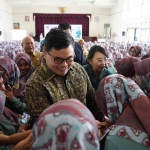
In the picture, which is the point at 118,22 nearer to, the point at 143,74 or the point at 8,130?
the point at 143,74

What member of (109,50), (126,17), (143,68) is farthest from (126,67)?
(126,17)

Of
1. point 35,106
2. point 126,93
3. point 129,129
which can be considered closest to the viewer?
point 129,129

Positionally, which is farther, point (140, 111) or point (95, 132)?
point (140, 111)

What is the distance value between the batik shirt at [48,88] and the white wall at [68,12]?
1434 centimetres

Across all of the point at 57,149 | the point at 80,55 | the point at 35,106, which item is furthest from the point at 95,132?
the point at 80,55

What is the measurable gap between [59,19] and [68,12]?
0.91m

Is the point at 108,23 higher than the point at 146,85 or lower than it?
higher

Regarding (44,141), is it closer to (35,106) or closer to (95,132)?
(95,132)

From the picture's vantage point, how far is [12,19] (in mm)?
14227

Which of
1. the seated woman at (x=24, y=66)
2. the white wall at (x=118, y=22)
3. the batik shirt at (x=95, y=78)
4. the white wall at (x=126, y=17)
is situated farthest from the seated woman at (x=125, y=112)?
the white wall at (x=118, y=22)

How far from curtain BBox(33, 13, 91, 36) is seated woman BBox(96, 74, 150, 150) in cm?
1457

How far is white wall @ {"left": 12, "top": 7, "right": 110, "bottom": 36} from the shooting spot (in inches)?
561

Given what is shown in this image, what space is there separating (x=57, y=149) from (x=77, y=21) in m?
15.1

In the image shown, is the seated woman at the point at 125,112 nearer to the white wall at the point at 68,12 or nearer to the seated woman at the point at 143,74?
the seated woman at the point at 143,74
